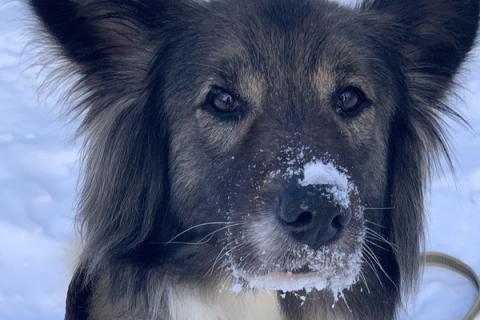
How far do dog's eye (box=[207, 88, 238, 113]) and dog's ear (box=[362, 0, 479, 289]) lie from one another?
26.0 inches

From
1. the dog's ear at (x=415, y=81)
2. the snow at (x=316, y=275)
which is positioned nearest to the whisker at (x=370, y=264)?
the dog's ear at (x=415, y=81)

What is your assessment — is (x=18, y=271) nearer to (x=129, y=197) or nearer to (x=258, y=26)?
(x=129, y=197)

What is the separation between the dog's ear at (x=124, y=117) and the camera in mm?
2893

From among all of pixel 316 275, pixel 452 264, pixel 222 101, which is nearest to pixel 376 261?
pixel 316 275

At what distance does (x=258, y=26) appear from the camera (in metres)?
2.85

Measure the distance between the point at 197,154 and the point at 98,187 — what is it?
517 millimetres

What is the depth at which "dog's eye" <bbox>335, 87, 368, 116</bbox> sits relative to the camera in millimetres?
2824

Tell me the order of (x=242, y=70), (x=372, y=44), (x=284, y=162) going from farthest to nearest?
(x=372, y=44) < (x=242, y=70) < (x=284, y=162)

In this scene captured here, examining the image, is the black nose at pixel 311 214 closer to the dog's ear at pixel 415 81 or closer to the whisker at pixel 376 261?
the whisker at pixel 376 261

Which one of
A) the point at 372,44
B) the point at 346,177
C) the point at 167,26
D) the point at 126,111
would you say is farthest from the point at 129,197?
the point at 372,44

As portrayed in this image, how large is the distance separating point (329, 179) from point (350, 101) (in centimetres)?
54

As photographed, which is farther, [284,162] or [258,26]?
[258,26]

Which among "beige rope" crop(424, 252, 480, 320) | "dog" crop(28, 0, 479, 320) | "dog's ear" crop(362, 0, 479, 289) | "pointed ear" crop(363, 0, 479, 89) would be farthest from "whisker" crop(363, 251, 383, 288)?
"beige rope" crop(424, 252, 480, 320)

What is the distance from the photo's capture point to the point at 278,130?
8.71 feet
